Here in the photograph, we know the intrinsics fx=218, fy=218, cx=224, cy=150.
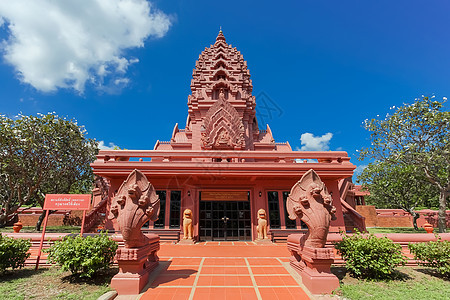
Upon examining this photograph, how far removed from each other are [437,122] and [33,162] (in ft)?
76.8

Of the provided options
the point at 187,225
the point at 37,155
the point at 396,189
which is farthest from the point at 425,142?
the point at 37,155

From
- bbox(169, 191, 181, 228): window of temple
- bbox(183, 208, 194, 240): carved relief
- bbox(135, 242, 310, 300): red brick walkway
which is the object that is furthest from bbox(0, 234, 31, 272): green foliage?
bbox(169, 191, 181, 228): window of temple

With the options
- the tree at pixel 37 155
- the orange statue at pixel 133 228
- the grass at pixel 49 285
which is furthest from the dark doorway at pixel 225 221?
the tree at pixel 37 155

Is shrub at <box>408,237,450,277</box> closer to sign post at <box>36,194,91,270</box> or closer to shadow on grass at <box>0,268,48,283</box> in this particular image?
sign post at <box>36,194,91,270</box>

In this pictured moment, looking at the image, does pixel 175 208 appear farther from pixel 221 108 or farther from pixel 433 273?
pixel 433 273

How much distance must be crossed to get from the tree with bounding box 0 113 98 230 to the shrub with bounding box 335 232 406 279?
16.4 metres

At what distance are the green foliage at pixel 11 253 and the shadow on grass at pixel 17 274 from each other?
14 centimetres

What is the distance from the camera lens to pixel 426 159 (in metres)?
11.8

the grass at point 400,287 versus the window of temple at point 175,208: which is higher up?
the window of temple at point 175,208

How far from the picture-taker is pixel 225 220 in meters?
10.6

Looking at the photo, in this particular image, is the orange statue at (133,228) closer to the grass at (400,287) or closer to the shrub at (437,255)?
the grass at (400,287)

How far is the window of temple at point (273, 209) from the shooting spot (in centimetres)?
1039

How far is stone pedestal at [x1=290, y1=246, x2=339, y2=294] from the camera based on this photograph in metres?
4.21

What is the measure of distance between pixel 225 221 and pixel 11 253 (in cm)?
755
